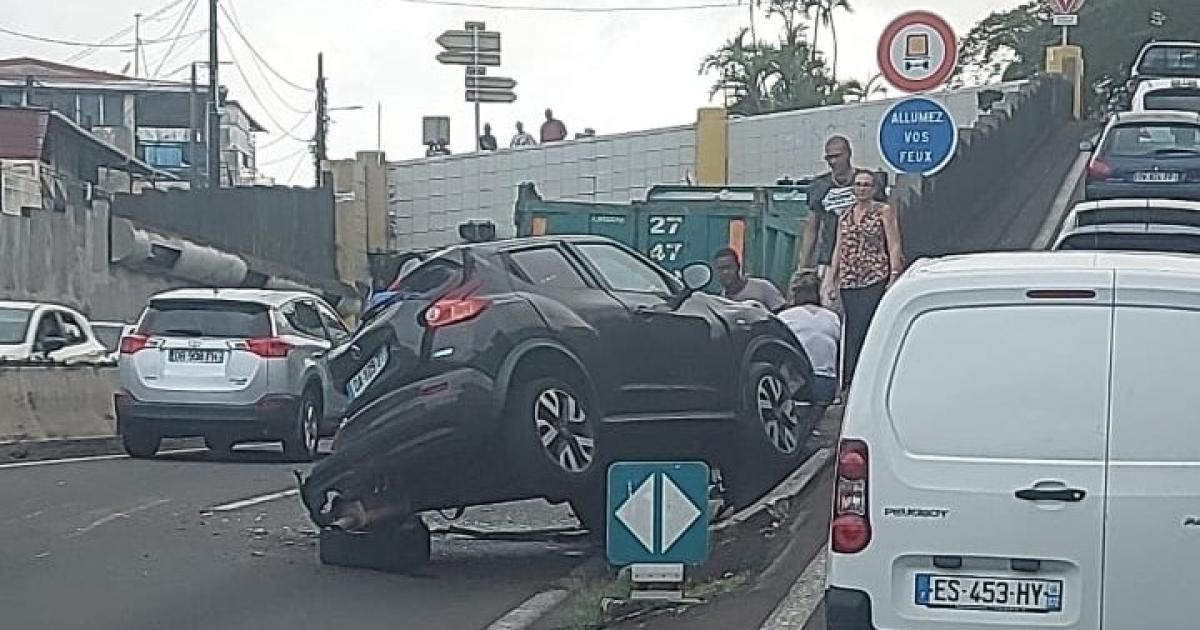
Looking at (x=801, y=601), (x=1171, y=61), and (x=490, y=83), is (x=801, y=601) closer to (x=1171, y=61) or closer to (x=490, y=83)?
(x=490, y=83)

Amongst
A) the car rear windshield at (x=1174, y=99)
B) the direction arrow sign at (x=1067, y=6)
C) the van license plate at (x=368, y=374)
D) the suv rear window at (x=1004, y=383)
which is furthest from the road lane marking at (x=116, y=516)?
the direction arrow sign at (x=1067, y=6)

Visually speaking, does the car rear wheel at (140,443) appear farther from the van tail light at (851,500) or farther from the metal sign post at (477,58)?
the metal sign post at (477,58)

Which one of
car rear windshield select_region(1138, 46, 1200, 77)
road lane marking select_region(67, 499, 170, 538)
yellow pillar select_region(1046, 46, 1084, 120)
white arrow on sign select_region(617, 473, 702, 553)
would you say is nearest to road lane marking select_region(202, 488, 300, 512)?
road lane marking select_region(67, 499, 170, 538)

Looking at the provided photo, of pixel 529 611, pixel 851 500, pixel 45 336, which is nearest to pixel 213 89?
pixel 45 336

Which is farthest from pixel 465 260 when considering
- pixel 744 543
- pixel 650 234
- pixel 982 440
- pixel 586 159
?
pixel 586 159

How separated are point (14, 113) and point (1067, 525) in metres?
48.2

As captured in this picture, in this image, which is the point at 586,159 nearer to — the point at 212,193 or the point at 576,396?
the point at 212,193

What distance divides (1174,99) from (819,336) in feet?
65.5

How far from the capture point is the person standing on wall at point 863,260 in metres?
15.1

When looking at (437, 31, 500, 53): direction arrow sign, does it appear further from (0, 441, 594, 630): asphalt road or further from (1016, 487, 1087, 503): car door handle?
(1016, 487, 1087, 503): car door handle

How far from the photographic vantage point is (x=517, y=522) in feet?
43.8

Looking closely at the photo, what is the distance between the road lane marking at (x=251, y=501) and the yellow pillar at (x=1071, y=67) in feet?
104

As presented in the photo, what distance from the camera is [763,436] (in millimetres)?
12367

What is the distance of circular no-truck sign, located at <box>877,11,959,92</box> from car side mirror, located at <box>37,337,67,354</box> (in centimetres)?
1058
